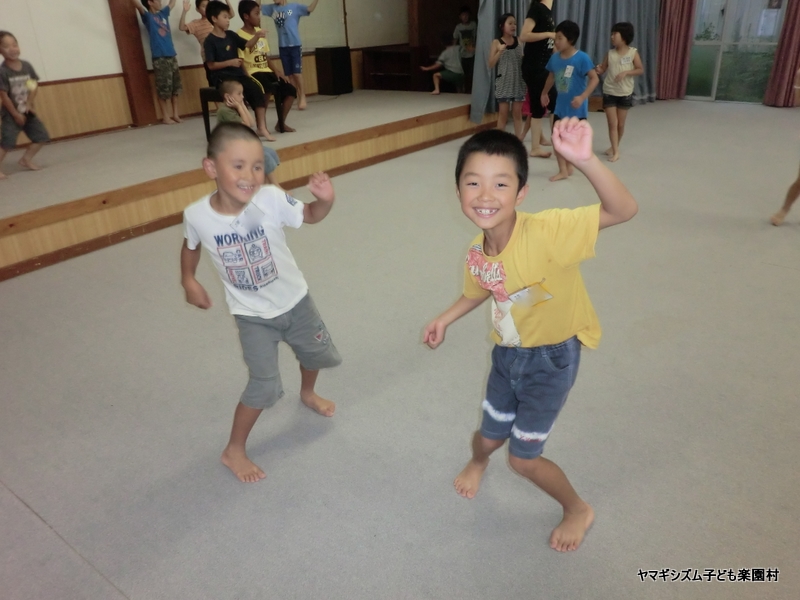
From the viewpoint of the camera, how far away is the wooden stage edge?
3.09 meters

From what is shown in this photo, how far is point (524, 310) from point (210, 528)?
3.22 feet

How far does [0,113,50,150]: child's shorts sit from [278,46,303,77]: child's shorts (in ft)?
8.05

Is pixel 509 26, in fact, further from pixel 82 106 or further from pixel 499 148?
pixel 499 148

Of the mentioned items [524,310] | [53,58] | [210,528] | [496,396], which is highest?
[53,58]

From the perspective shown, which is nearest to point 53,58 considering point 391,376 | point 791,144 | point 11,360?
point 11,360

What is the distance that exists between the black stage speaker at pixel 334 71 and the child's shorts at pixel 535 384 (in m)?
6.39

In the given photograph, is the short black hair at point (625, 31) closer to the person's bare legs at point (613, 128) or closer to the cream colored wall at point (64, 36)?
the person's bare legs at point (613, 128)

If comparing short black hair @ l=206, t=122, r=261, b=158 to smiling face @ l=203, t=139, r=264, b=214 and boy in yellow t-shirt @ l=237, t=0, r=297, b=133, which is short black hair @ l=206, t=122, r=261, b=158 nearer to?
smiling face @ l=203, t=139, r=264, b=214

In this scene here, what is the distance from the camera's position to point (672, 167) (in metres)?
4.60

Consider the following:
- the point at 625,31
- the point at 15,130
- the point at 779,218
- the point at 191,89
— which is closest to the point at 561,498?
the point at 779,218

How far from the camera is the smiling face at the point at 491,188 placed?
1138mm

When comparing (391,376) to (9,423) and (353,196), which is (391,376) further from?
(353,196)

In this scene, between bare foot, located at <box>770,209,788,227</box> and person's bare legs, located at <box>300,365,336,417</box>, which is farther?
bare foot, located at <box>770,209,788,227</box>

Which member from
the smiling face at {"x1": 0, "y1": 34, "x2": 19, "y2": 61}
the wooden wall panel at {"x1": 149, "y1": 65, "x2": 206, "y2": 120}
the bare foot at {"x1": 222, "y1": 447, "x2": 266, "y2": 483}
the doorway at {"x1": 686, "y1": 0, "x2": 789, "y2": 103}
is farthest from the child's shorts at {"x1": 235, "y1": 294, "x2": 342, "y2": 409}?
the doorway at {"x1": 686, "y1": 0, "x2": 789, "y2": 103}
